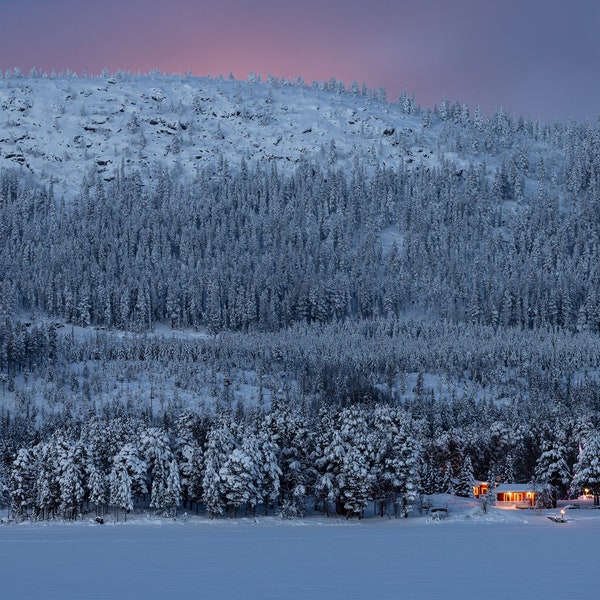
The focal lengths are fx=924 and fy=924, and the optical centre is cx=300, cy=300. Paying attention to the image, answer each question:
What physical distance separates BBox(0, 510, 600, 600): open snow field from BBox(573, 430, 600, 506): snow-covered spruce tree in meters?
26.5

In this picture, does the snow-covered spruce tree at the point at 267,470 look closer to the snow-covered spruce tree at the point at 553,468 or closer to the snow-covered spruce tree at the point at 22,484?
the snow-covered spruce tree at the point at 22,484

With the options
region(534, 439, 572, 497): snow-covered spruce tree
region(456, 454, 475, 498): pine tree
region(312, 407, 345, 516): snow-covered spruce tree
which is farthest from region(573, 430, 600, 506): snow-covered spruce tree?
region(312, 407, 345, 516): snow-covered spruce tree

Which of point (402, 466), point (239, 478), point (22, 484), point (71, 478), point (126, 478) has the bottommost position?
point (22, 484)

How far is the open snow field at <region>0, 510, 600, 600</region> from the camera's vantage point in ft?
152

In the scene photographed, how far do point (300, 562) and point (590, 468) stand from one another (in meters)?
74.5

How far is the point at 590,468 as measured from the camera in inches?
4820

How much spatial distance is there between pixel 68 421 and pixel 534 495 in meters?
79.5

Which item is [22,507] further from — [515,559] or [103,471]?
[515,559]

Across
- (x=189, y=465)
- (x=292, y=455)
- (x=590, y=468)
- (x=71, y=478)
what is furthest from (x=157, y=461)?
(x=590, y=468)

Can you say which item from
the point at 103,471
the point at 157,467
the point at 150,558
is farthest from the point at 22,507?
the point at 150,558

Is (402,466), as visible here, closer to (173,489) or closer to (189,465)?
(189,465)

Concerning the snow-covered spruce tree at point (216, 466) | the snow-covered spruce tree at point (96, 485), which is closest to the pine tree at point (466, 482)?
the snow-covered spruce tree at point (216, 466)

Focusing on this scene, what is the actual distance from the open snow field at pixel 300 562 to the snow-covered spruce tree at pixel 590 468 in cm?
2653

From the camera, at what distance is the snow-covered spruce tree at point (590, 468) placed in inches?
4811
